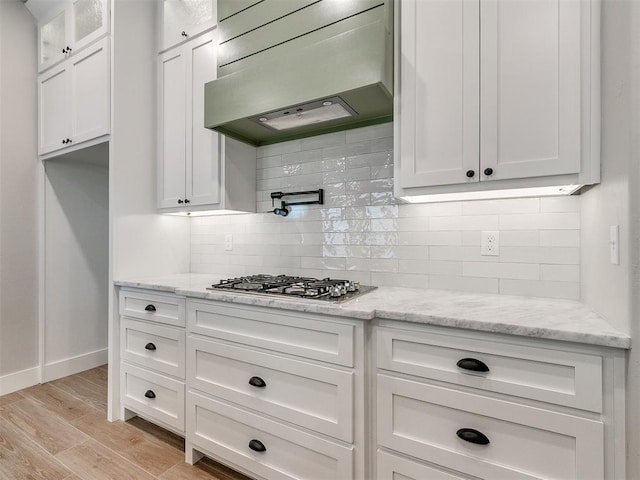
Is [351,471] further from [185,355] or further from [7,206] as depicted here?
[7,206]

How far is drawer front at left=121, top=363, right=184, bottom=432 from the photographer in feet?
6.34

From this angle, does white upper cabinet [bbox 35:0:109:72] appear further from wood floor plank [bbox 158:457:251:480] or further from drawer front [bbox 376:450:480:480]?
drawer front [bbox 376:450:480:480]

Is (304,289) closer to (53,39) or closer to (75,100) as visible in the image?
(75,100)

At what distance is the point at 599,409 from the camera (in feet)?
3.30

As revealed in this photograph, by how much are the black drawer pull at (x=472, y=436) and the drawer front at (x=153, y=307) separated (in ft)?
4.85

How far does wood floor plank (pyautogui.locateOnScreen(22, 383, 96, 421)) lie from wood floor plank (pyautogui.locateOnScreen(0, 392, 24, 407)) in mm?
41

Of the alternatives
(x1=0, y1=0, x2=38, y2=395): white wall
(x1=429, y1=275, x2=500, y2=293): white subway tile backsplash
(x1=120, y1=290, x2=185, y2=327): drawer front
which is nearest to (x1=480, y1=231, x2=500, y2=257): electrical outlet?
(x1=429, y1=275, x2=500, y2=293): white subway tile backsplash

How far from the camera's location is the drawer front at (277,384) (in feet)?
4.50

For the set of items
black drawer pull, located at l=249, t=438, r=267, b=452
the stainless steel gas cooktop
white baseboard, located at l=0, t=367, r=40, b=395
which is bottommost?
white baseboard, located at l=0, t=367, r=40, b=395

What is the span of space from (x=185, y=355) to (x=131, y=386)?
67 cm

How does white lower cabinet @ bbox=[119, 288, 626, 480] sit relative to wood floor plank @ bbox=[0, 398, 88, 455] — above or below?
above

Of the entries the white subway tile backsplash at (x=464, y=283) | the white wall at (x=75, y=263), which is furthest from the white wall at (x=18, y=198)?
the white subway tile backsplash at (x=464, y=283)

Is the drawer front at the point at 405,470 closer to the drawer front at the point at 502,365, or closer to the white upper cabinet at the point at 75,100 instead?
the drawer front at the point at 502,365

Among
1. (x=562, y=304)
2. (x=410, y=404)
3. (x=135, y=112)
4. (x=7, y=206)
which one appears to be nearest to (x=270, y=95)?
(x=135, y=112)
